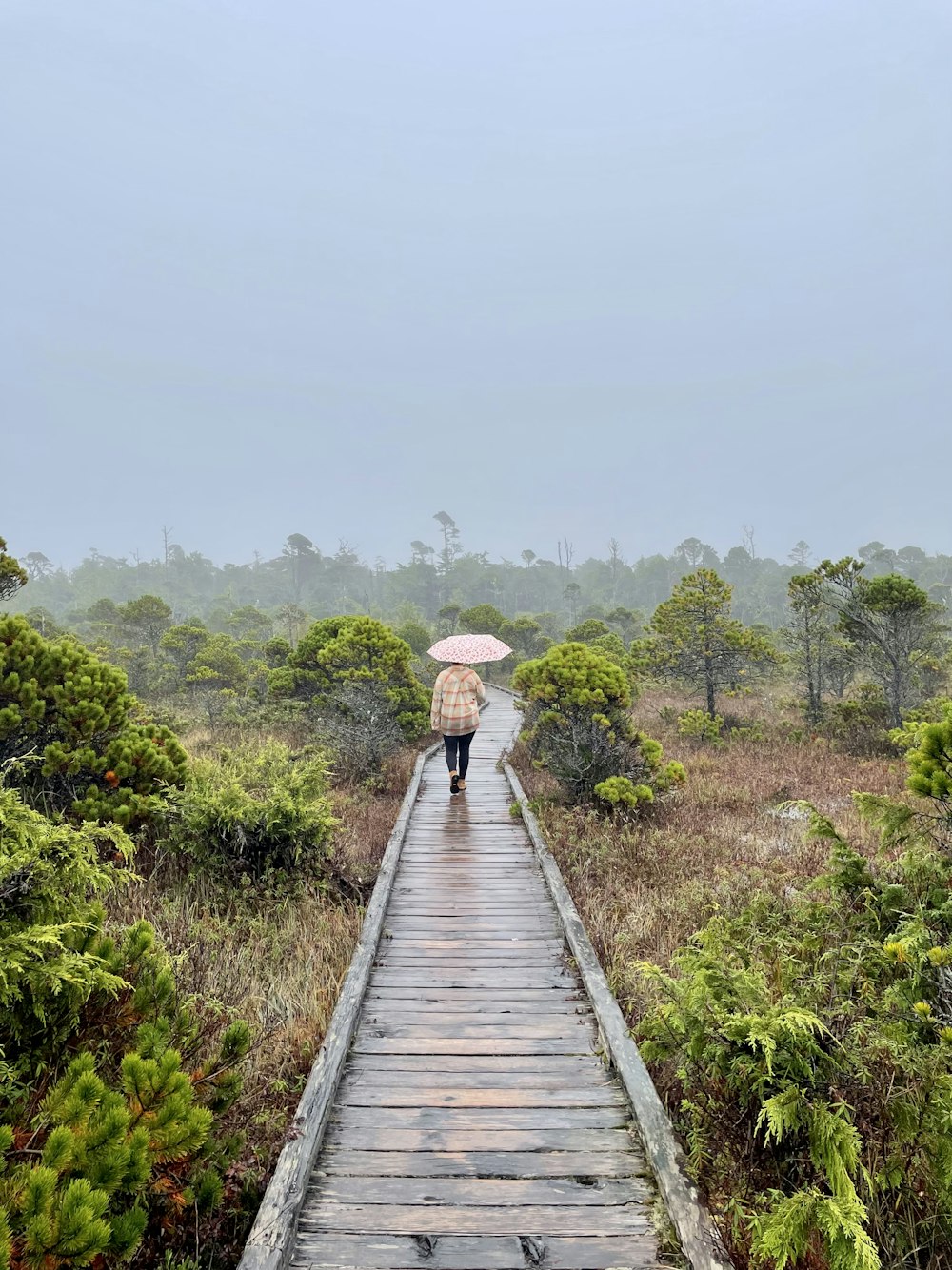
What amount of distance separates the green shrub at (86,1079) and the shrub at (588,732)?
660 cm

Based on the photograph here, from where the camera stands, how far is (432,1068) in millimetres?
3527

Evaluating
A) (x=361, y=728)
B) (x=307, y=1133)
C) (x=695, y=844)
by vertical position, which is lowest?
(x=695, y=844)

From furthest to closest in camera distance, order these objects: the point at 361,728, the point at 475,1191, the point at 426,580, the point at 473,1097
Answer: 1. the point at 426,580
2. the point at 361,728
3. the point at 473,1097
4. the point at 475,1191

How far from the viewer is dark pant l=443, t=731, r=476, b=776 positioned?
8844 millimetres

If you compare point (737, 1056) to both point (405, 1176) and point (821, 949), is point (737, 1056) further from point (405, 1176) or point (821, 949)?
point (821, 949)

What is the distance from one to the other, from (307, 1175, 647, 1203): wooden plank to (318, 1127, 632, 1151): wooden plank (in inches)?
6.9

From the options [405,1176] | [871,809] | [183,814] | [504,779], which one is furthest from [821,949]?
[504,779]

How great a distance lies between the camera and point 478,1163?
282cm

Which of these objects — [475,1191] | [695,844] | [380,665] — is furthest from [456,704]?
[475,1191]

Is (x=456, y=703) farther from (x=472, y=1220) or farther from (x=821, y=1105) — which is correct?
(x=821, y=1105)

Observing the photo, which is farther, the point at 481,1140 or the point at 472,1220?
the point at 481,1140

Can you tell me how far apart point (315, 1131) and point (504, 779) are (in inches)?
306

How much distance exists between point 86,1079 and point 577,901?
4.78 meters

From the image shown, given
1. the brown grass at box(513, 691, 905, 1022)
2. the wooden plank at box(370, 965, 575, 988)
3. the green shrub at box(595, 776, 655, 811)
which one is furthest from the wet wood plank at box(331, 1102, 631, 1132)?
the green shrub at box(595, 776, 655, 811)
